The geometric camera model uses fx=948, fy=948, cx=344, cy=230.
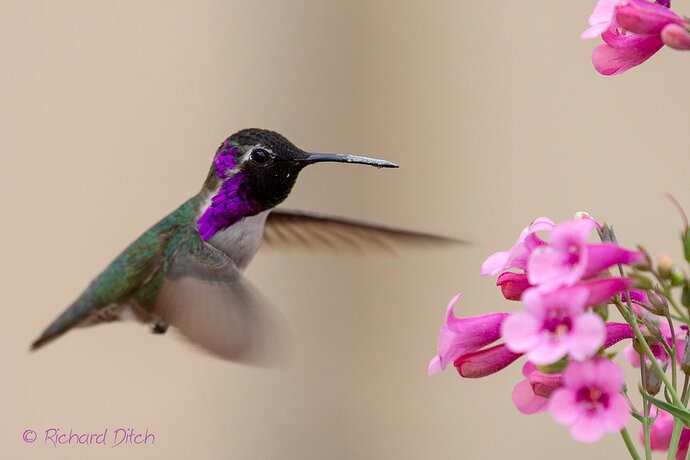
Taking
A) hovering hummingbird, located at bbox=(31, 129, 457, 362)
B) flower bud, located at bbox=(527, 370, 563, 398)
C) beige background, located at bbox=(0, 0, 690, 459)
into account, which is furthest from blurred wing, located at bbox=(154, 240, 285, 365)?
beige background, located at bbox=(0, 0, 690, 459)

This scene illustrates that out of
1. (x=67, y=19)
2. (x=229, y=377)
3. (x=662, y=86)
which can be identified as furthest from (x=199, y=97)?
(x=662, y=86)

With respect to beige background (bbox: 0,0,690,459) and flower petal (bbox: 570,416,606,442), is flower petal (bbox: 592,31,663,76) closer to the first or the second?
flower petal (bbox: 570,416,606,442)

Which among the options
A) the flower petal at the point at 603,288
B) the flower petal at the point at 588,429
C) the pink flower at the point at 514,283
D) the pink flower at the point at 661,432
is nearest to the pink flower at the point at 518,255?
the pink flower at the point at 514,283

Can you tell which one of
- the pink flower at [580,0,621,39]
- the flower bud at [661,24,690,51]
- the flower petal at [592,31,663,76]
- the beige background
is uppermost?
the pink flower at [580,0,621,39]

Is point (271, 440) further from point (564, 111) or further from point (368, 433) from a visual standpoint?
point (564, 111)

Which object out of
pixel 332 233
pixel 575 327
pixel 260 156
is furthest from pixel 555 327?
→ pixel 332 233

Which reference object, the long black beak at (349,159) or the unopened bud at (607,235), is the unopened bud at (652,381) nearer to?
the unopened bud at (607,235)

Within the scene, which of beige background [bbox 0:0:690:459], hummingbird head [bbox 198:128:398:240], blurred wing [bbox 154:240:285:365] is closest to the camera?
blurred wing [bbox 154:240:285:365]
